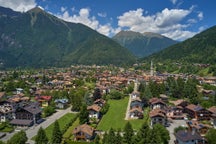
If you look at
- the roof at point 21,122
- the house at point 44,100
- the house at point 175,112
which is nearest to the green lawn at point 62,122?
the roof at point 21,122

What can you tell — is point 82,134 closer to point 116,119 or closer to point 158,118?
point 116,119

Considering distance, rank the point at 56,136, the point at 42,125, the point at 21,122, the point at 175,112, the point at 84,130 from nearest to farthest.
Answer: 1. the point at 56,136
2. the point at 84,130
3. the point at 21,122
4. the point at 42,125
5. the point at 175,112

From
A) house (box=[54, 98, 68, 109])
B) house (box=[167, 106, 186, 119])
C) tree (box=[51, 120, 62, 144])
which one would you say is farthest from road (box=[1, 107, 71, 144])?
house (box=[167, 106, 186, 119])

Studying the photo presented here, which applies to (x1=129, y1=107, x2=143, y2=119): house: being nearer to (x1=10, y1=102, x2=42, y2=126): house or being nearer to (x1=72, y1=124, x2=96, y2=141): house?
(x1=72, y1=124, x2=96, y2=141): house

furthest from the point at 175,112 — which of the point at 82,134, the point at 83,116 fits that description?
the point at 82,134

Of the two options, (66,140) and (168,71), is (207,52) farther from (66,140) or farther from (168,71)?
(66,140)

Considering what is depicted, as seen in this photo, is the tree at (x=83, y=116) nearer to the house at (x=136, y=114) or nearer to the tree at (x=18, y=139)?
the house at (x=136, y=114)

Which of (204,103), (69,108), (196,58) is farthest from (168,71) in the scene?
(69,108)

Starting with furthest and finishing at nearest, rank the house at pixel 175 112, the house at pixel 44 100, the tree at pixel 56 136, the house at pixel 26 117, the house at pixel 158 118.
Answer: the house at pixel 44 100 < the house at pixel 175 112 < the house at pixel 26 117 < the house at pixel 158 118 < the tree at pixel 56 136
